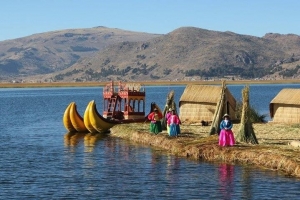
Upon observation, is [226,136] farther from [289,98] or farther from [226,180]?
[289,98]

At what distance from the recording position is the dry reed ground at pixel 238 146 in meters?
30.9

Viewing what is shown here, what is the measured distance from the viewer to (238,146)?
115 feet

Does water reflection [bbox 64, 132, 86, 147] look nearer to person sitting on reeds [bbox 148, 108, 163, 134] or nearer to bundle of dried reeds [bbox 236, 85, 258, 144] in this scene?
person sitting on reeds [bbox 148, 108, 163, 134]

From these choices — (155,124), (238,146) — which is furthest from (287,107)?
(238,146)

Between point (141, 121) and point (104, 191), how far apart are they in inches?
1022

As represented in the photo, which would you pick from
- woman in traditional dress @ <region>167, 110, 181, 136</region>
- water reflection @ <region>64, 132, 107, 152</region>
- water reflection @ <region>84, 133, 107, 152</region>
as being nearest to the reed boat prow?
water reflection @ <region>64, 132, 107, 152</region>

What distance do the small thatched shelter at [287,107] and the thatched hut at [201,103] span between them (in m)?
3.18

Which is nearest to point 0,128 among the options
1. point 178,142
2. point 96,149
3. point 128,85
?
point 128,85

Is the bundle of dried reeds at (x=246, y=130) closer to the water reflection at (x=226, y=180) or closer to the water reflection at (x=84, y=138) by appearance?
the water reflection at (x=226, y=180)

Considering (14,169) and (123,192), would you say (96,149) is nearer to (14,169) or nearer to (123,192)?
(14,169)

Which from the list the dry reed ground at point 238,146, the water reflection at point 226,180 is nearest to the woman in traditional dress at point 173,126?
the dry reed ground at point 238,146

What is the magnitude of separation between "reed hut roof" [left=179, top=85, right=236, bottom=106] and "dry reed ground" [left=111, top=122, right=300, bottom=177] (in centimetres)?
532

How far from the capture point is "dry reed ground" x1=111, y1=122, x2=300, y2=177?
101ft

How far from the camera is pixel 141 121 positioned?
53.2 m
